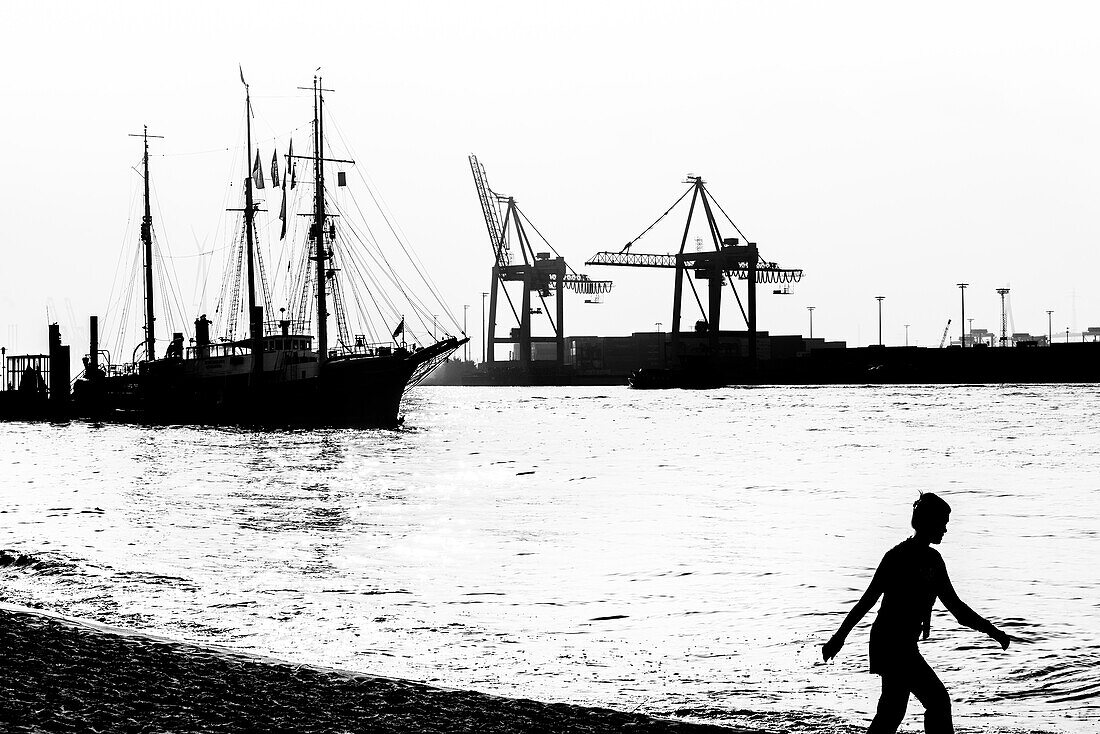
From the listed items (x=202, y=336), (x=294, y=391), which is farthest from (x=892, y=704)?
(x=202, y=336)

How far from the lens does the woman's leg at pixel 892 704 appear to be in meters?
6.73

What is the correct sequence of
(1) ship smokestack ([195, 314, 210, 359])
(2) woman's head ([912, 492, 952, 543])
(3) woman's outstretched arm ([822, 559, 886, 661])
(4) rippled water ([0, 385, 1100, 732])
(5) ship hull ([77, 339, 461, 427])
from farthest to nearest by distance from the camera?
(1) ship smokestack ([195, 314, 210, 359]) < (5) ship hull ([77, 339, 461, 427]) < (4) rippled water ([0, 385, 1100, 732]) < (3) woman's outstretched arm ([822, 559, 886, 661]) < (2) woman's head ([912, 492, 952, 543])

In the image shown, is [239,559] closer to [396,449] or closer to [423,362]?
[396,449]

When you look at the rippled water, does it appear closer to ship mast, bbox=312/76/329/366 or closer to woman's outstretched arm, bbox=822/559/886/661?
woman's outstretched arm, bbox=822/559/886/661

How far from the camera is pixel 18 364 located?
99750mm

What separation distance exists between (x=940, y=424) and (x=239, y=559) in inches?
2327

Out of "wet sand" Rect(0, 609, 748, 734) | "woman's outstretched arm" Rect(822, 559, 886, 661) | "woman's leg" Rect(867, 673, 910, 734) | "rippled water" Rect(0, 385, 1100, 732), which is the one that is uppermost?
"woman's outstretched arm" Rect(822, 559, 886, 661)

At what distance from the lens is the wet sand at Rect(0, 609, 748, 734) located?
8125mm

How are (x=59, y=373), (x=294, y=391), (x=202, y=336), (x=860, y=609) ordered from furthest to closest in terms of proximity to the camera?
(x=59, y=373) < (x=202, y=336) < (x=294, y=391) < (x=860, y=609)

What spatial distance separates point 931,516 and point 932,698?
100cm

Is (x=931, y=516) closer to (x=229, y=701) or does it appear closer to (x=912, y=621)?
(x=912, y=621)

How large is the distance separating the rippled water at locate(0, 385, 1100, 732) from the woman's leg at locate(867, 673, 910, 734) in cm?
234

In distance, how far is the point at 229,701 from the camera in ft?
28.7

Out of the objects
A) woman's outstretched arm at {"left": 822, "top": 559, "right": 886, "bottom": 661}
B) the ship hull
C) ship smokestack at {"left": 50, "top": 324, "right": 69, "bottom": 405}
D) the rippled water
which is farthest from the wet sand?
ship smokestack at {"left": 50, "top": 324, "right": 69, "bottom": 405}
